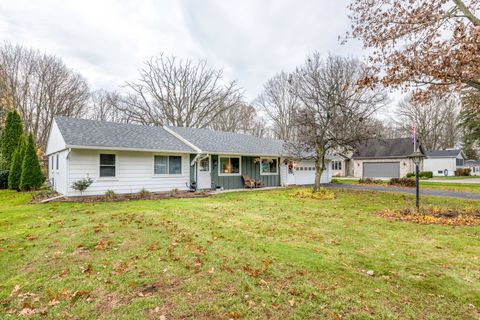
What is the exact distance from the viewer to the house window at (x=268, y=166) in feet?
60.1

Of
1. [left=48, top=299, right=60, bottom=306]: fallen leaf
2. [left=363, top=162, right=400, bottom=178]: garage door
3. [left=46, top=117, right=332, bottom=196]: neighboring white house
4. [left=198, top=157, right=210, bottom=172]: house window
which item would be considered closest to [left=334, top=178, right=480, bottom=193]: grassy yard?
[left=46, top=117, right=332, bottom=196]: neighboring white house

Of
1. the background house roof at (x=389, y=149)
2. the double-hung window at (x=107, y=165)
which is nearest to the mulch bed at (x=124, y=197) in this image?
the double-hung window at (x=107, y=165)

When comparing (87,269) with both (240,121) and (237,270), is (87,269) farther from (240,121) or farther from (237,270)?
(240,121)

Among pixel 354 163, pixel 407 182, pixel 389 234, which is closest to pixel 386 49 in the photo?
pixel 389 234

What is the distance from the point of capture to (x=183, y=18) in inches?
532

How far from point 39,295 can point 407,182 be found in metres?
21.6

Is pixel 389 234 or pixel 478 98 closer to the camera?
pixel 389 234

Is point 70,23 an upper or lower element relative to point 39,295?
upper

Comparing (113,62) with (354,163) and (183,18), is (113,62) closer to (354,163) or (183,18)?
(183,18)

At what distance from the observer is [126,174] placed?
42.5 ft

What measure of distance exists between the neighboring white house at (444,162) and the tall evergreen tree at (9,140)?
43791 mm

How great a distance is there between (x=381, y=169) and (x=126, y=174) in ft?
93.5

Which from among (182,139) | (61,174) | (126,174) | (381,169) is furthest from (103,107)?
(381,169)

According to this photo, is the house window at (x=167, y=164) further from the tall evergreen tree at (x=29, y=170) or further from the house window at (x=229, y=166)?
the tall evergreen tree at (x=29, y=170)
